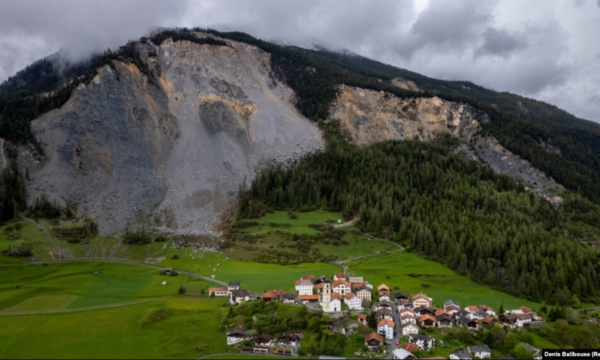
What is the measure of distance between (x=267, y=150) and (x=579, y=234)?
10884cm

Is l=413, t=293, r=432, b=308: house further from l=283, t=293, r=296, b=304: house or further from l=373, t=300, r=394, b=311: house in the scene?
l=283, t=293, r=296, b=304: house

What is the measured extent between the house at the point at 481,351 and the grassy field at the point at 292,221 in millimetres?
70998

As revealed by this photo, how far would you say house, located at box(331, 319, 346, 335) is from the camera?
64125mm

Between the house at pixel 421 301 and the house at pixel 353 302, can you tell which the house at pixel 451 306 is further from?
the house at pixel 353 302

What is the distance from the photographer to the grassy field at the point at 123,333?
60.1 metres

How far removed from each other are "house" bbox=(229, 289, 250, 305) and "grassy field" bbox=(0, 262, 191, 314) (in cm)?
1539

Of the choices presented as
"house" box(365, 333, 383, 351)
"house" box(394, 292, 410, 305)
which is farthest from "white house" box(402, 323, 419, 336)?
"house" box(394, 292, 410, 305)

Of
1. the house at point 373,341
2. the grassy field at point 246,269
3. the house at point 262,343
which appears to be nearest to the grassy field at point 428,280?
the grassy field at point 246,269

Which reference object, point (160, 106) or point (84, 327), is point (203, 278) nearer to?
point (84, 327)

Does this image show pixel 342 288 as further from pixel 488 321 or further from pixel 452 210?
pixel 452 210

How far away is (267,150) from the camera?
18112cm

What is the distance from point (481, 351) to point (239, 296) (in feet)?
130

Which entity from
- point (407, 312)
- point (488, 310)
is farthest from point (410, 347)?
point (488, 310)

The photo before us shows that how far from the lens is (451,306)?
7581 cm
